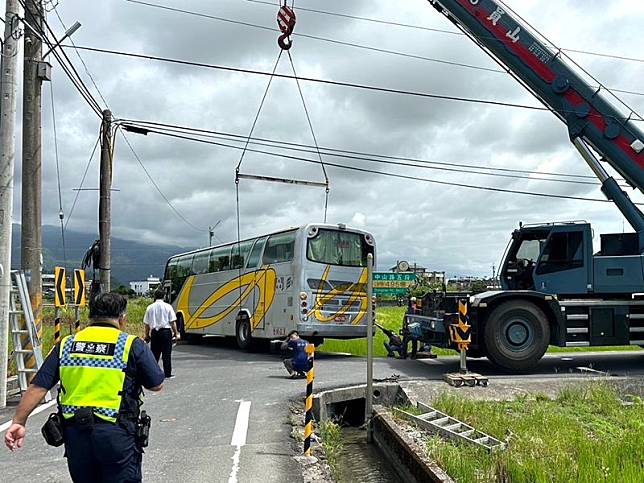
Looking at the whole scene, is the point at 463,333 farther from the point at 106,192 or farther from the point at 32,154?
the point at 106,192

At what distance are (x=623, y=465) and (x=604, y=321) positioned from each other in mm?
8455

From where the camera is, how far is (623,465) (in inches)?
239

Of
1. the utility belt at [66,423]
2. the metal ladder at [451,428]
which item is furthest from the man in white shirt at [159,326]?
the utility belt at [66,423]

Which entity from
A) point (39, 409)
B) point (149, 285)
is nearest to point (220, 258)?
point (39, 409)

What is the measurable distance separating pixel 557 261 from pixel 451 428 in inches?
262

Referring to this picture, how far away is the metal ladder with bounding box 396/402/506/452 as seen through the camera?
763cm

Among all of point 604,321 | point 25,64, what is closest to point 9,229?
point 25,64

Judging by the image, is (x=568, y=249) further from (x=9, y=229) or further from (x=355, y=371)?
(x=9, y=229)

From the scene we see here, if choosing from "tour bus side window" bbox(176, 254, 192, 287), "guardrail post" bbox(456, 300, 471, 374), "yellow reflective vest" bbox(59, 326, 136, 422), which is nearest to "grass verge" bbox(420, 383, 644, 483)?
"guardrail post" bbox(456, 300, 471, 374)

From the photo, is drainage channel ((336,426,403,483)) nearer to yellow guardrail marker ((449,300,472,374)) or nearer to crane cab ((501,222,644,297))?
yellow guardrail marker ((449,300,472,374))

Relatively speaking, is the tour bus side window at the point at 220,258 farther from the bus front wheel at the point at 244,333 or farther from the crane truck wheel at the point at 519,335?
the crane truck wheel at the point at 519,335

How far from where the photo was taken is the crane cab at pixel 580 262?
13773mm

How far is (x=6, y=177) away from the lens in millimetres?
9930

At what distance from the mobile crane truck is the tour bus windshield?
2782 mm
